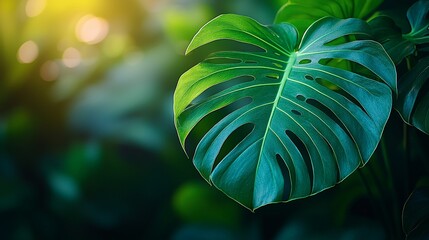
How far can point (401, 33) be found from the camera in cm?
109

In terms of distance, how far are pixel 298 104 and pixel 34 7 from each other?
1.06 metres

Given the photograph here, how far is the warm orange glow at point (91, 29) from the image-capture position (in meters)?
1.73

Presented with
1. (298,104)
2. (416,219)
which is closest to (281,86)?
(298,104)

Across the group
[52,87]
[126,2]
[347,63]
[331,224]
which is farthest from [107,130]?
[347,63]

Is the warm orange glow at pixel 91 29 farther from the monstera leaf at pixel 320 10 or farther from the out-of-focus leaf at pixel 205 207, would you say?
the monstera leaf at pixel 320 10

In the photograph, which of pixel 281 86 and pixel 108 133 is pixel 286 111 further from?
pixel 108 133

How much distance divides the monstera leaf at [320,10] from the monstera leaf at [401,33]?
5 cm

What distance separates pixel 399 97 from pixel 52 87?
104 cm

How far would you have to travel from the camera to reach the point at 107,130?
1582 millimetres

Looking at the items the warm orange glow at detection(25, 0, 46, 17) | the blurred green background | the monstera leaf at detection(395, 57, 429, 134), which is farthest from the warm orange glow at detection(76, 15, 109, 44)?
the monstera leaf at detection(395, 57, 429, 134)

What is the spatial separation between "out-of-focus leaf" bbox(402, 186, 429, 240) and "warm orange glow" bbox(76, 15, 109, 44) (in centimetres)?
103

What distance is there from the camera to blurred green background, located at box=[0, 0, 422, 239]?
1.53m

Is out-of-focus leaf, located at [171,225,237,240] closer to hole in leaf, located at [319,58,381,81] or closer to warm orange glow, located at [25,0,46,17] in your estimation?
hole in leaf, located at [319,58,381,81]

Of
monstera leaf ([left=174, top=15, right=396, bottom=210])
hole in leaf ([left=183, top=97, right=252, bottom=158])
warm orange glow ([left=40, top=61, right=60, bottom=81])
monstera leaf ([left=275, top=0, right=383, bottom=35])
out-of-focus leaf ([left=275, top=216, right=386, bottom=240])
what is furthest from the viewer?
warm orange glow ([left=40, top=61, right=60, bottom=81])
